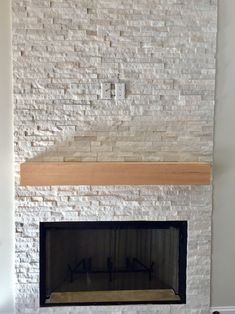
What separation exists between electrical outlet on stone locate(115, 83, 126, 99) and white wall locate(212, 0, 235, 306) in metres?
0.68

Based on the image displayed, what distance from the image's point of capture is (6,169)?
125 inches

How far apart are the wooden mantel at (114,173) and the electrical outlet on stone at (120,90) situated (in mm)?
471

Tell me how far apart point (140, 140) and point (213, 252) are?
3.22 ft

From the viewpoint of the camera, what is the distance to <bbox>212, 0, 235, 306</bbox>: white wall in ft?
10.6

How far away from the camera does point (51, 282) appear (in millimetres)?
3320

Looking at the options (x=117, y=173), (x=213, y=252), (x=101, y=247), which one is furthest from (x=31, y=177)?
(x=213, y=252)

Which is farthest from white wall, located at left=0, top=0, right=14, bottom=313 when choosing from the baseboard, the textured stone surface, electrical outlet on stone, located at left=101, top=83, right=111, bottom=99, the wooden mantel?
the baseboard

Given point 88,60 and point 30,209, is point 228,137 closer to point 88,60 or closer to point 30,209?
point 88,60

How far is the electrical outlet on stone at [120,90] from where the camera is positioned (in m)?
3.17

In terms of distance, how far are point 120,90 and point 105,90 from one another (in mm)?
104

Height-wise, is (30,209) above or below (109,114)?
below

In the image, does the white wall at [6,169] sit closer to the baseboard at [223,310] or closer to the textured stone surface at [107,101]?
the textured stone surface at [107,101]

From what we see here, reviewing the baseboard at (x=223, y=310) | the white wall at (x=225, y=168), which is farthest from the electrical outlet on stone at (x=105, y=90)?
the baseboard at (x=223, y=310)

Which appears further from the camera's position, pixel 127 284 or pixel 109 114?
pixel 127 284
